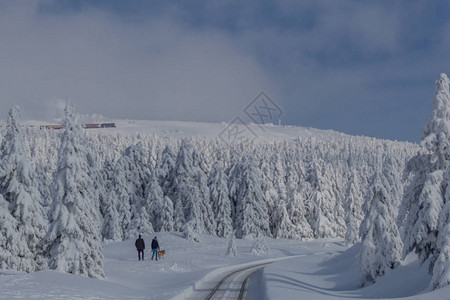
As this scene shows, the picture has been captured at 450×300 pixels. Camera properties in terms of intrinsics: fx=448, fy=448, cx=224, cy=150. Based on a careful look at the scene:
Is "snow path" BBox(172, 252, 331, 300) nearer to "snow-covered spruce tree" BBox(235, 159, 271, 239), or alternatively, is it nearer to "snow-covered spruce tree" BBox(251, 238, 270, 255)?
"snow-covered spruce tree" BBox(251, 238, 270, 255)

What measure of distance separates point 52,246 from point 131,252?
720 inches

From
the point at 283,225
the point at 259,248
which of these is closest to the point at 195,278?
the point at 259,248

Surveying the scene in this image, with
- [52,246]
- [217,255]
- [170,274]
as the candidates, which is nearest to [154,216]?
[217,255]

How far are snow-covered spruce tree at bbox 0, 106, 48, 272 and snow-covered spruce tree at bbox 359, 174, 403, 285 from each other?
21.5 meters

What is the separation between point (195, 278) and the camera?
2778 centimetres

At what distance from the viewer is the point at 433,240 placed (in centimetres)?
2312

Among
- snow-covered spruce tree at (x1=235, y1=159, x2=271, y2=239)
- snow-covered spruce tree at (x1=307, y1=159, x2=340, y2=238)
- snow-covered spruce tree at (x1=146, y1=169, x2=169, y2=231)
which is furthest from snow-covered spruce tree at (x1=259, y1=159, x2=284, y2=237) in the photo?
snow-covered spruce tree at (x1=146, y1=169, x2=169, y2=231)

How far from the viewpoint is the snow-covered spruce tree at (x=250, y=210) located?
225 feet

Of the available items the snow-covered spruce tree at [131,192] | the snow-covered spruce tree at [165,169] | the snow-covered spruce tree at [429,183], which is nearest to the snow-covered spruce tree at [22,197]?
the snow-covered spruce tree at [429,183]

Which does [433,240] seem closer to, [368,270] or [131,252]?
[368,270]

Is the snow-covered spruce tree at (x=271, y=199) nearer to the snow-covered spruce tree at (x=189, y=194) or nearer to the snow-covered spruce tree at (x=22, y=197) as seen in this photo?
the snow-covered spruce tree at (x=189, y=194)

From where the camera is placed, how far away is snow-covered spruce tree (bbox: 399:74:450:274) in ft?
76.9

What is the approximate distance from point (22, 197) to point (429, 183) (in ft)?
81.2

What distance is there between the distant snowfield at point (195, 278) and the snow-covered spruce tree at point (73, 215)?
2096 mm
